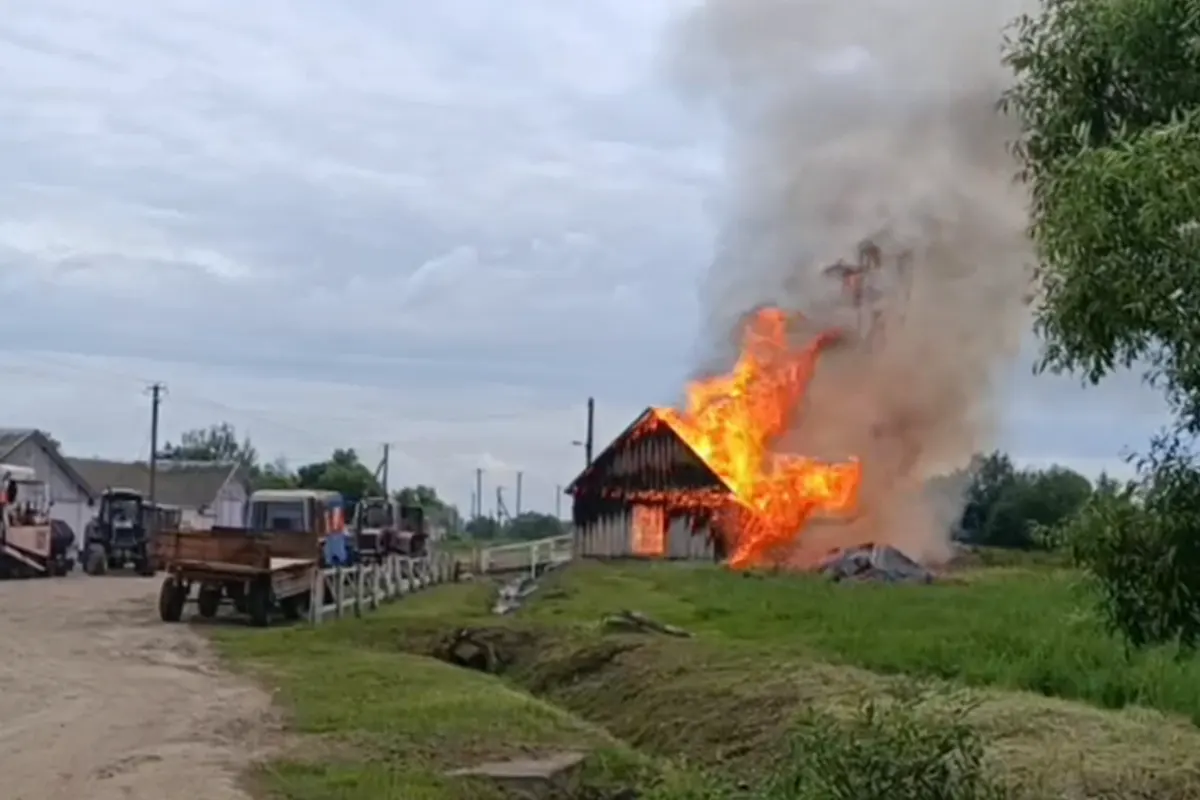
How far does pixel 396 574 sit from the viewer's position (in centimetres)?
4116

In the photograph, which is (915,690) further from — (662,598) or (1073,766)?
(662,598)

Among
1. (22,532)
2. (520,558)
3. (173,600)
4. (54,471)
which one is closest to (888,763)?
(173,600)

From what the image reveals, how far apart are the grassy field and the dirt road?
2.09 feet

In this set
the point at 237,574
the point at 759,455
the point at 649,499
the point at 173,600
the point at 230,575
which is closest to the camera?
the point at 237,574

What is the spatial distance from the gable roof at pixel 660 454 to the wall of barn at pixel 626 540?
5.74ft

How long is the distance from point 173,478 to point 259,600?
64914 mm

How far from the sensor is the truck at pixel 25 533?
48.1 m

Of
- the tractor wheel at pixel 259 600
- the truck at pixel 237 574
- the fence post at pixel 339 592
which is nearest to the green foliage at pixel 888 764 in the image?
the tractor wheel at pixel 259 600

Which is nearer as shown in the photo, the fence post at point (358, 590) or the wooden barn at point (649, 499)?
the fence post at point (358, 590)

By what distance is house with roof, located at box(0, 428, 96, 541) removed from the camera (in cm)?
6988

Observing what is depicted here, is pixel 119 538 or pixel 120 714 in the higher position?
pixel 119 538

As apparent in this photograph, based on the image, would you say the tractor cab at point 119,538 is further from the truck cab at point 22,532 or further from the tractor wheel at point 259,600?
the tractor wheel at point 259,600

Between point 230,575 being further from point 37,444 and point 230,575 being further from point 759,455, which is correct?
point 37,444

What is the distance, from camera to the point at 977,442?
174ft
